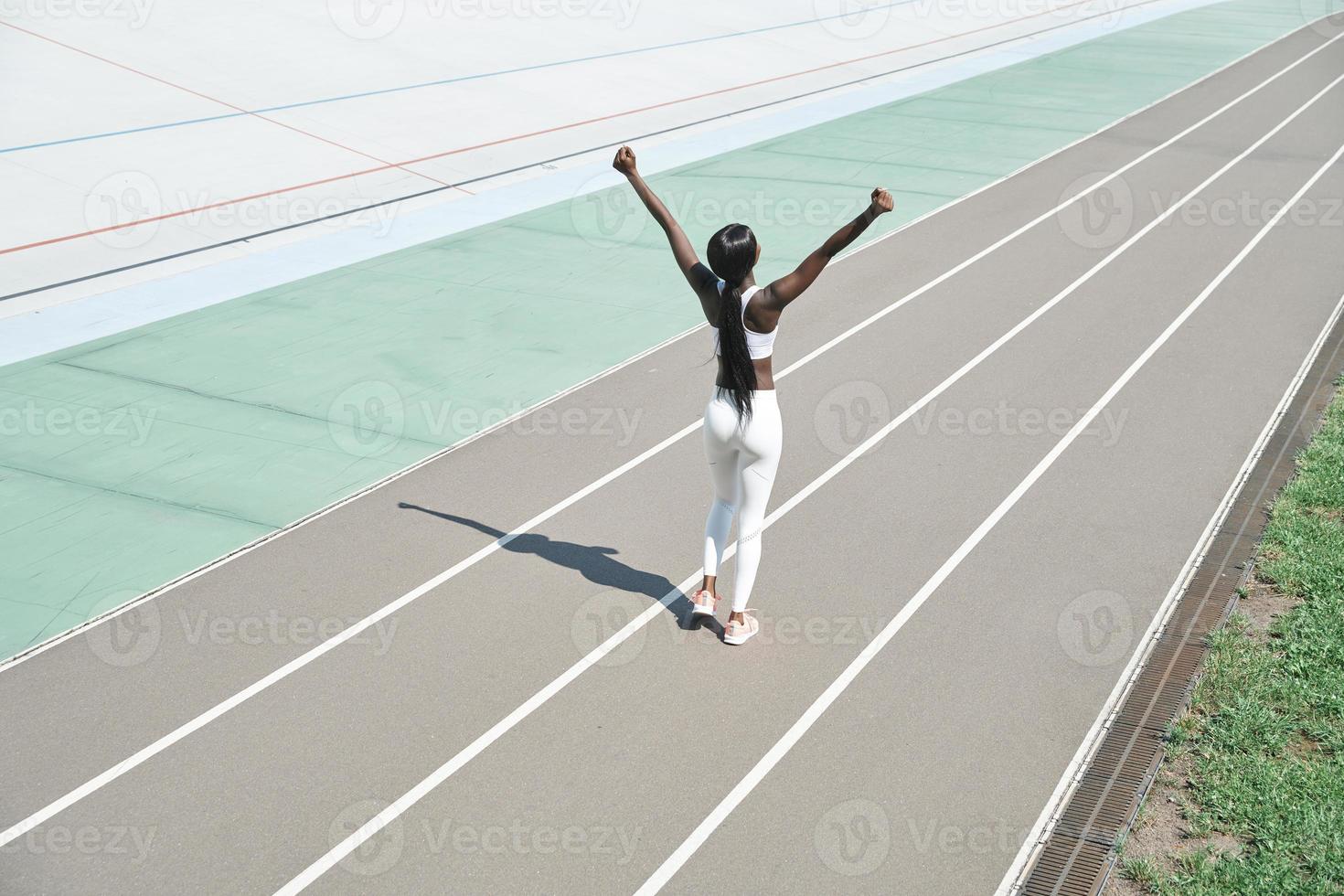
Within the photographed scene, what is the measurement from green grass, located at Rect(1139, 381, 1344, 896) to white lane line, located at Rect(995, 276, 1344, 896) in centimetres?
33

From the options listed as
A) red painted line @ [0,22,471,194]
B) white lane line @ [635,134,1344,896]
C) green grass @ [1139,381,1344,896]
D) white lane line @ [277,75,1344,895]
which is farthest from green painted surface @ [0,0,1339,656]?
green grass @ [1139,381,1344,896]

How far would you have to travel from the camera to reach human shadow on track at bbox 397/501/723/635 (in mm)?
6988

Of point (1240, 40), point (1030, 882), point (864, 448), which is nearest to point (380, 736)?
point (1030, 882)

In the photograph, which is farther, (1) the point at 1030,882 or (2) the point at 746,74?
(2) the point at 746,74

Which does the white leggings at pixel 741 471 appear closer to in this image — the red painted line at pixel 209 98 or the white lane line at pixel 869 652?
the white lane line at pixel 869 652

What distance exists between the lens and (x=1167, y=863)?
5082mm

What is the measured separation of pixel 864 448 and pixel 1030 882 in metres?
4.47

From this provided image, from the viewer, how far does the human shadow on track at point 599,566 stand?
6.99 m

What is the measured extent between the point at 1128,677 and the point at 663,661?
246cm

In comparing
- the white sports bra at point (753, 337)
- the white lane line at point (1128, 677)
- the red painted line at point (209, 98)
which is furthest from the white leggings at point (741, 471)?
the red painted line at point (209, 98)

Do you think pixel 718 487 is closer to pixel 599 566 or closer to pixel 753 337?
pixel 753 337

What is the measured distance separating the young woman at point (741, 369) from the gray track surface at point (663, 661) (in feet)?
2.46

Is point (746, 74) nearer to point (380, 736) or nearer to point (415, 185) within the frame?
point (415, 185)

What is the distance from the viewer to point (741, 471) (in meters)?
6.34
